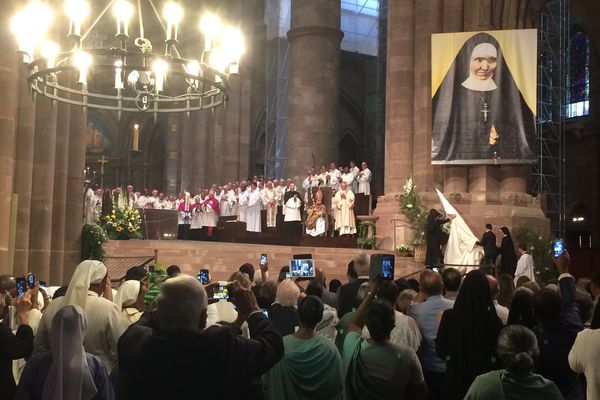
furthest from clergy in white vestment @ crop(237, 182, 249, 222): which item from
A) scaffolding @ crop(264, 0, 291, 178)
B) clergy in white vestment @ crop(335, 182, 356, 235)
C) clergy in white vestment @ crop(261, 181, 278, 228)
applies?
scaffolding @ crop(264, 0, 291, 178)

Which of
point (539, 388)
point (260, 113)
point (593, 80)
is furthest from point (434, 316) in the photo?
point (260, 113)

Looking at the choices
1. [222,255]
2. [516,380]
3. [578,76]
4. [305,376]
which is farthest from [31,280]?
[578,76]

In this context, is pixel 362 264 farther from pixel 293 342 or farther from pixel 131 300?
pixel 293 342

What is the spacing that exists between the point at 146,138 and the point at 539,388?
36421 mm

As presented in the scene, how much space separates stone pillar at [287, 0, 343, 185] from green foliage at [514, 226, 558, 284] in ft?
33.4

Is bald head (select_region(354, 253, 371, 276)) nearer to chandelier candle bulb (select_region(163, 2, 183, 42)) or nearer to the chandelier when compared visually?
the chandelier

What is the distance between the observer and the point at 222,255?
62.2ft

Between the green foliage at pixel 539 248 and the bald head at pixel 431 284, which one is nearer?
the bald head at pixel 431 284

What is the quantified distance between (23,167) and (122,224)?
6948 mm

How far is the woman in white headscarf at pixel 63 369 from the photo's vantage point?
11.9ft

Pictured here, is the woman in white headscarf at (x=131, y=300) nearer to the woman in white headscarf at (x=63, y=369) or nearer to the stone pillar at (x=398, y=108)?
the woman in white headscarf at (x=63, y=369)

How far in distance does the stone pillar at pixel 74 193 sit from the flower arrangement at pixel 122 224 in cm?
487

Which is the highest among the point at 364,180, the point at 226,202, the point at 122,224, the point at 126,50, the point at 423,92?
the point at 423,92

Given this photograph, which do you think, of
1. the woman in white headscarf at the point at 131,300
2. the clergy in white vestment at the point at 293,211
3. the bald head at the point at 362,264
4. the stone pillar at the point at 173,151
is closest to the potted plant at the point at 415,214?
the clergy in white vestment at the point at 293,211
